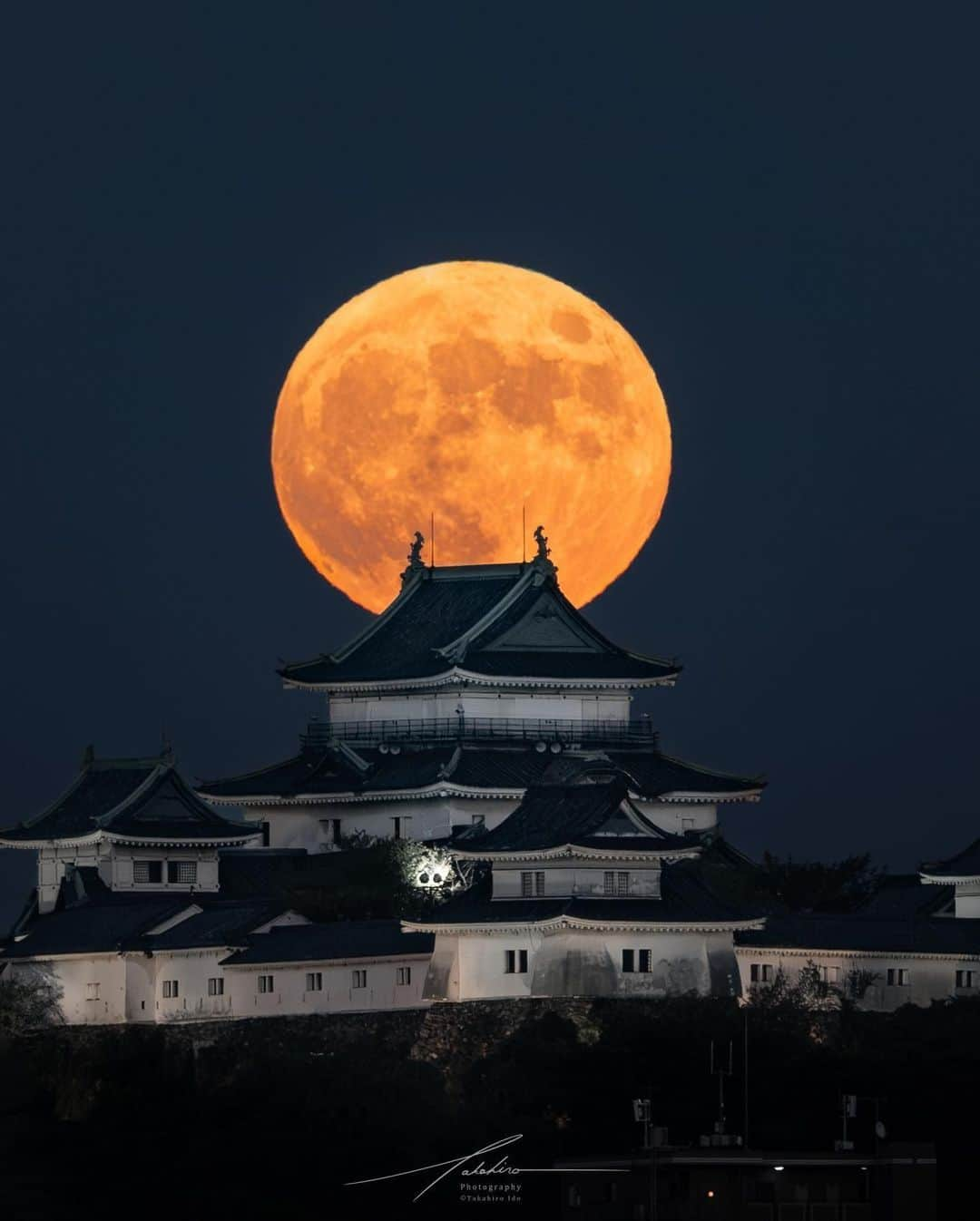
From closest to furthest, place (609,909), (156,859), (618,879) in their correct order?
(609,909), (618,879), (156,859)

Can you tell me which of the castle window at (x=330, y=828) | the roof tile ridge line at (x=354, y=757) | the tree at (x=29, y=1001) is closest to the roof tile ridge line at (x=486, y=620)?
the roof tile ridge line at (x=354, y=757)

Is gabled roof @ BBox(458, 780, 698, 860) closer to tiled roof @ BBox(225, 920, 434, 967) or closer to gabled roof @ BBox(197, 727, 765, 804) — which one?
tiled roof @ BBox(225, 920, 434, 967)

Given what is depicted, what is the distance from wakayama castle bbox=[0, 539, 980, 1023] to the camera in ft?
528

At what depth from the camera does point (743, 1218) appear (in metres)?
144

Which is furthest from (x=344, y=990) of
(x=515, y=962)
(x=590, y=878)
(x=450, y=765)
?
(x=450, y=765)

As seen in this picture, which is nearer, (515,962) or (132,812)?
(515,962)

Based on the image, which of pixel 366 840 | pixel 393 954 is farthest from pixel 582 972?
pixel 366 840

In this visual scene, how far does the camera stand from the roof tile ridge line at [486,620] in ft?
Result: 582

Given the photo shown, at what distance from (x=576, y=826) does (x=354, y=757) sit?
15116mm

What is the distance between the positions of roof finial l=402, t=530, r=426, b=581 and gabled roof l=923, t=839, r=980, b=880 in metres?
21.3

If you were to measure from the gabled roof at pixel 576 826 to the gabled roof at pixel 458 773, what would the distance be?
808 cm

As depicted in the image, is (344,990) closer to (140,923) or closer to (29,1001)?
(140,923)

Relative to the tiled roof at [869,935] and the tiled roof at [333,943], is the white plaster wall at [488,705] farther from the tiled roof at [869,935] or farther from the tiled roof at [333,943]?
the tiled roof at [869,935]

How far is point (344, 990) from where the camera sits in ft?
530
